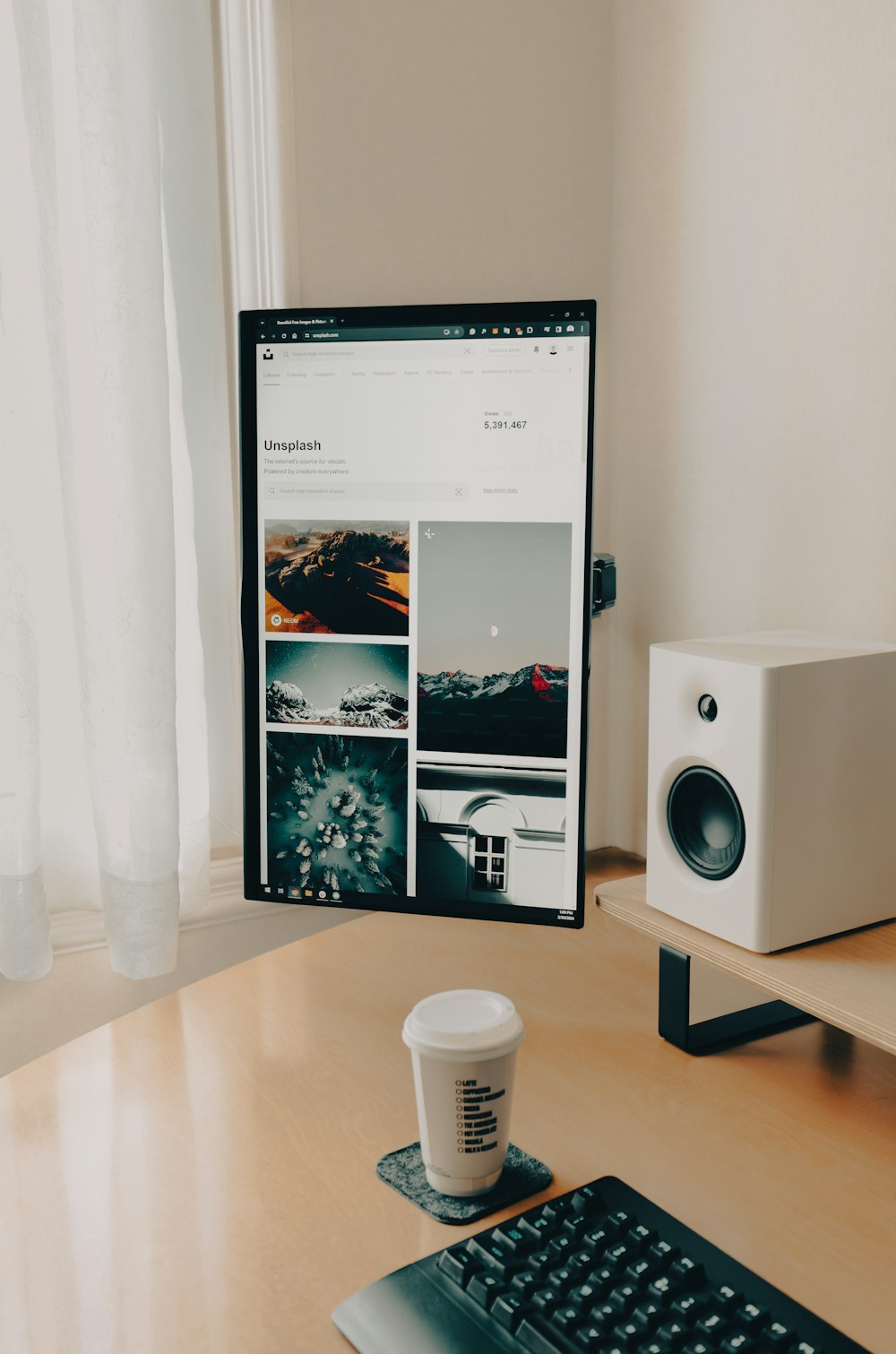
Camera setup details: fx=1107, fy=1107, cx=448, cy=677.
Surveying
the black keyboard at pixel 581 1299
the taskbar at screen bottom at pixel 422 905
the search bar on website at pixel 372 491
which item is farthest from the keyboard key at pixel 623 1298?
the search bar on website at pixel 372 491

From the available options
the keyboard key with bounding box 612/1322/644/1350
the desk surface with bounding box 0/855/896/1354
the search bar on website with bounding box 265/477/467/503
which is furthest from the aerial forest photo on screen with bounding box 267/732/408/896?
the keyboard key with bounding box 612/1322/644/1350

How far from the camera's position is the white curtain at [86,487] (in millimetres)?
1031

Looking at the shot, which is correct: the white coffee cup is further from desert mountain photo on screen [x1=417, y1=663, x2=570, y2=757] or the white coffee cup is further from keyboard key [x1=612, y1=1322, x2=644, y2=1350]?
desert mountain photo on screen [x1=417, y1=663, x2=570, y2=757]

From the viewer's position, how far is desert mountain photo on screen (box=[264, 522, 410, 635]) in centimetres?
97

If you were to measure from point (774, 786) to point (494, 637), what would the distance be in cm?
27

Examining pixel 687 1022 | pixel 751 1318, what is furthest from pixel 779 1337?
pixel 687 1022

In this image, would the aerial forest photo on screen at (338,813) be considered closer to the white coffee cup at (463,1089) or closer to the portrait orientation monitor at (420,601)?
the portrait orientation monitor at (420,601)

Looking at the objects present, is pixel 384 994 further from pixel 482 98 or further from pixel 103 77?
pixel 482 98

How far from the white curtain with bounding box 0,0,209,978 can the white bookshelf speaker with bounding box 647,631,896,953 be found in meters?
0.52

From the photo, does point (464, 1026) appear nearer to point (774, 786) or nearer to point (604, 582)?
point (774, 786)

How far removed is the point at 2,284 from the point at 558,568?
0.58m

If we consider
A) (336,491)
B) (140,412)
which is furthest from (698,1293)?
(140,412)

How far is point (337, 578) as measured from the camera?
98 centimetres

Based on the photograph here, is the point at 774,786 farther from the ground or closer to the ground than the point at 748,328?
closer to the ground
